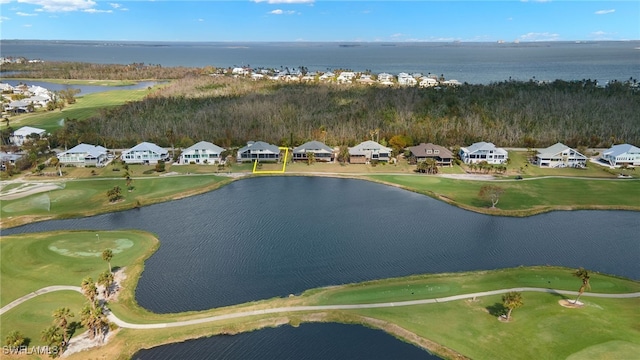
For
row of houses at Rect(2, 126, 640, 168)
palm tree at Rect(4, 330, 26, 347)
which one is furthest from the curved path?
row of houses at Rect(2, 126, 640, 168)

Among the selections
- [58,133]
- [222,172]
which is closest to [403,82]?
[222,172]

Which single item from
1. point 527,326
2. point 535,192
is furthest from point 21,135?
point 535,192

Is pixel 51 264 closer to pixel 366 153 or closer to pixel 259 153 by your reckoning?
pixel 259 153

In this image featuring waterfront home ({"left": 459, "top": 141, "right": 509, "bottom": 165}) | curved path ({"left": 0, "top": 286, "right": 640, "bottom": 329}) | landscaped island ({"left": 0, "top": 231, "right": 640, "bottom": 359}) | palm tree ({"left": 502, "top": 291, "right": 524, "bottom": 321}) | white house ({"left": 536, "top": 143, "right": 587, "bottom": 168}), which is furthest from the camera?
waterfront home ({"left": 459, "top": 141, "right": 509, "bottom": 165})

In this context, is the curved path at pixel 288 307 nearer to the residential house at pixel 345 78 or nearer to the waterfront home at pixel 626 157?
the waterfront home at pixel 626 157

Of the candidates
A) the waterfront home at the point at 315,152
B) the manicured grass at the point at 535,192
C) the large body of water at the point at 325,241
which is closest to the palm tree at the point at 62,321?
the large body of water at the point at 325,241

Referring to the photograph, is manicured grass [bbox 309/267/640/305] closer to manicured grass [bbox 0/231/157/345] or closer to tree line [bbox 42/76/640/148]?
manicured grass [bbox 0/231/157/345]
